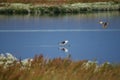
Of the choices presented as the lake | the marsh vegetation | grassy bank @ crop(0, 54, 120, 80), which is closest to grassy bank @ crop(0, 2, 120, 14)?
the marsh vegetation

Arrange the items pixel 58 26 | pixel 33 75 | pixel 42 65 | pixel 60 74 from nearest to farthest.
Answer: pixel 33 75 → pixel 60 74 → pixel 42 65 → pixel 58 26

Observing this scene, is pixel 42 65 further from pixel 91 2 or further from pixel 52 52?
pixel 91 2

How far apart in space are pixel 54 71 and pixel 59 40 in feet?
70.8

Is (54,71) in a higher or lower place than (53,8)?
higher

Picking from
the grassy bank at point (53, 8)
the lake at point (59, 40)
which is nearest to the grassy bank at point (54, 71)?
the lake at point (59, 40)

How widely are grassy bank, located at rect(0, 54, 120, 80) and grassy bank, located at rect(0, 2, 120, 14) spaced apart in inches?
2003

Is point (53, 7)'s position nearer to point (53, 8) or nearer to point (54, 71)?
point (53, 8)

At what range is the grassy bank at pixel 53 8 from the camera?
62.3 meters

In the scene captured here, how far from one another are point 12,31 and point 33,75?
101ft

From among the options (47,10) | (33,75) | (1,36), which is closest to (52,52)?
(1,36)

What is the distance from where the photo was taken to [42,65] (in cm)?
1051

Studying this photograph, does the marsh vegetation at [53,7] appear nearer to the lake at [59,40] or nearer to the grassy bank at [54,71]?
the lake at [59,40]

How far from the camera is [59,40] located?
1236 inches

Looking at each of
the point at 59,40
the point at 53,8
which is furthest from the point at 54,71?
the point at 53,8
